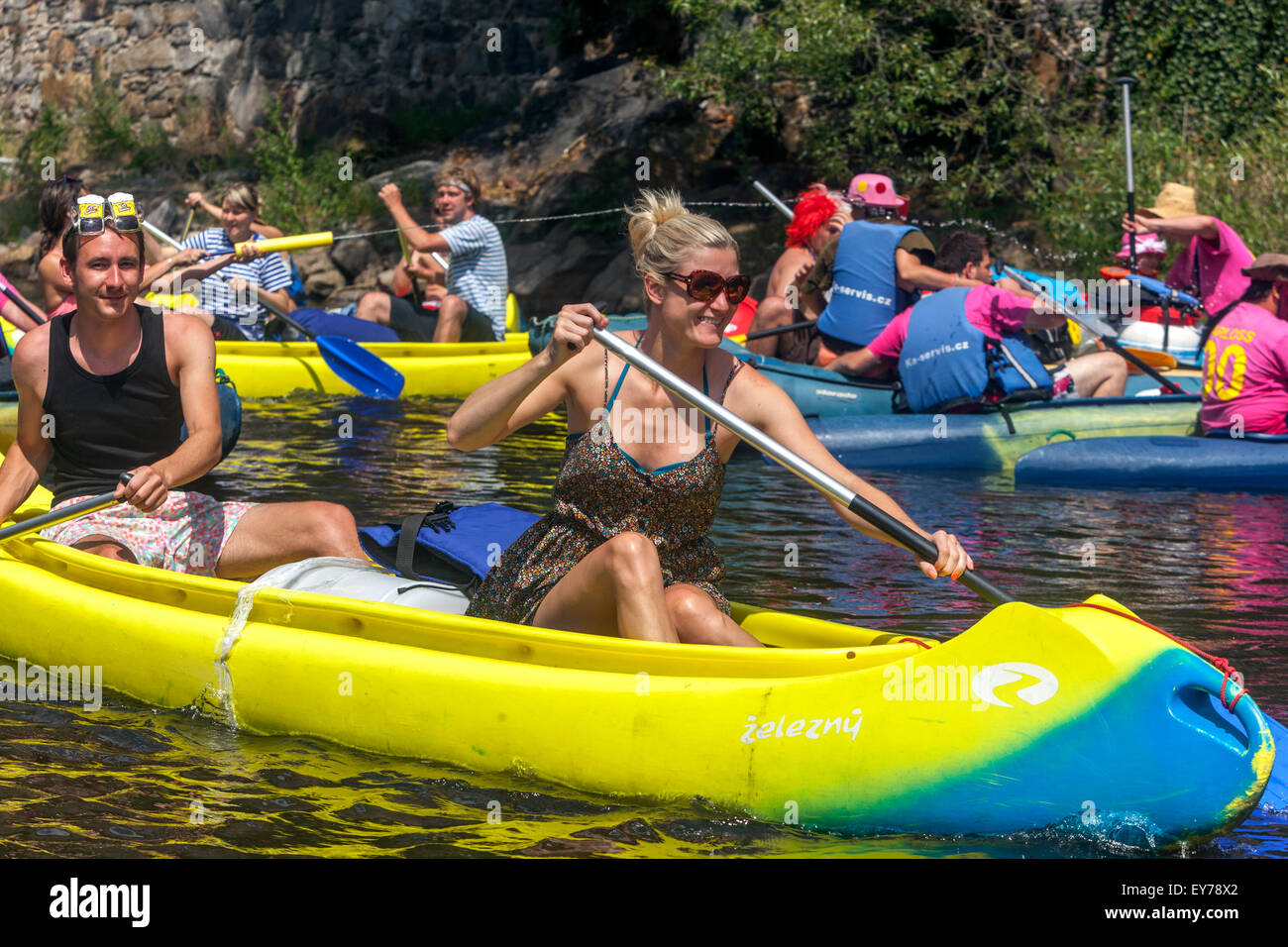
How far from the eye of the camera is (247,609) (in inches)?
152

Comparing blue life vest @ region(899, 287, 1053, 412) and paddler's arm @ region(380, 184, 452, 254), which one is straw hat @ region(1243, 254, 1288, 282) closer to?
blue life vest @ region(899, 287, 1053, 412)

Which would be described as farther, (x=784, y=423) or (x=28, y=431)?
(x=28, y=431)

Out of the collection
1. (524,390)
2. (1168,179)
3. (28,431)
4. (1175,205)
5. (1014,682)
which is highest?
(1168,179)

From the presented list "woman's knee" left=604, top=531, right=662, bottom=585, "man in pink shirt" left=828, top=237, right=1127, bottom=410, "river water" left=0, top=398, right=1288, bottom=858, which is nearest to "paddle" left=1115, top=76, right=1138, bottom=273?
"man in pink shirt" left=828, top=237, right=1127, bottom=410

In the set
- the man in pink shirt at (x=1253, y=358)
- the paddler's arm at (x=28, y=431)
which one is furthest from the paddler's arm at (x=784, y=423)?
the man in pink shirt at (x=1253, y=358)

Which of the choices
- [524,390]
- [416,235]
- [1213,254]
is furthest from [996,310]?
[524,390]

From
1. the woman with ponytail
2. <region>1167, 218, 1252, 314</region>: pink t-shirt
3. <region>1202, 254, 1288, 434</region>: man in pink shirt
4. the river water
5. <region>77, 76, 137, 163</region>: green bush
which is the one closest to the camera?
the river water

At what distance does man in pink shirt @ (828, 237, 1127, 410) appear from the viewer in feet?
25.6

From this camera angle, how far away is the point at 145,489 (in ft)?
12.4

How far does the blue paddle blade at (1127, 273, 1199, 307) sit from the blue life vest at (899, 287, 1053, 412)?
2175 millimetres

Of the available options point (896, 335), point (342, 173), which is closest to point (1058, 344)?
point (896, 335)

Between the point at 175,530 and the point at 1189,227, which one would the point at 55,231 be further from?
the point at 1189,227

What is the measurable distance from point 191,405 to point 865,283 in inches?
204

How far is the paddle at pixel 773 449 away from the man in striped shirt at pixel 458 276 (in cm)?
646
